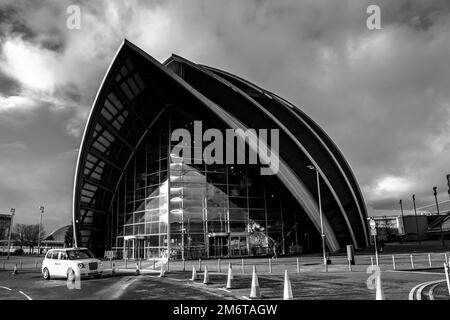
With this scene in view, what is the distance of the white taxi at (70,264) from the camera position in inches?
728

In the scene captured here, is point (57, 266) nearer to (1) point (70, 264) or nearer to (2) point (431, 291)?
(1) point (70, 264)

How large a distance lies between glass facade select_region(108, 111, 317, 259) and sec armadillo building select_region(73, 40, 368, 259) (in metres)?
0.11

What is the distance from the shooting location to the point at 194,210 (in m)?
37.4

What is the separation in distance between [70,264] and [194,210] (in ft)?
63.3

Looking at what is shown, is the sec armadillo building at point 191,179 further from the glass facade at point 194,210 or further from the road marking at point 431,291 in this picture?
the road marking at point 431,291

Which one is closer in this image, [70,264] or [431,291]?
[431,291]

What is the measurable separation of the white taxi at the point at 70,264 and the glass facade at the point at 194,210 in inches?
653

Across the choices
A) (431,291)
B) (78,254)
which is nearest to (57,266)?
(78,254)

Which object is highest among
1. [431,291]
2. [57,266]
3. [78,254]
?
[78,254]
